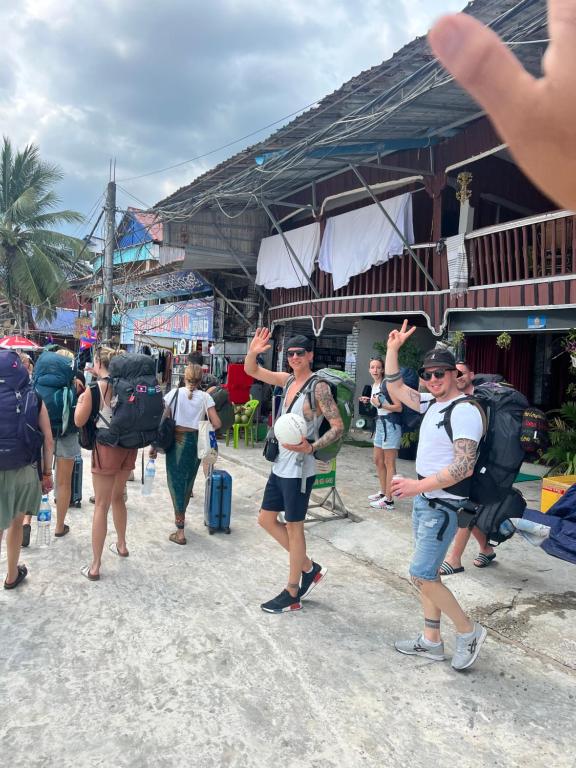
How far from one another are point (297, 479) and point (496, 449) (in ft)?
4.35

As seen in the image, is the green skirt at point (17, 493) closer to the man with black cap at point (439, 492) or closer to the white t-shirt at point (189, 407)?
the white t-shirt at point (189, 407)

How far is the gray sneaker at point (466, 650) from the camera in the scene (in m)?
3.06

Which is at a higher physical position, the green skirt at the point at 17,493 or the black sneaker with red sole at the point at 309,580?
the green skirt at the point at 17,493

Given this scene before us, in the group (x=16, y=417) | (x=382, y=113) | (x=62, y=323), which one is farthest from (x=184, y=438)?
(x=62, y=323)

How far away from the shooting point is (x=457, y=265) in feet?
27.0

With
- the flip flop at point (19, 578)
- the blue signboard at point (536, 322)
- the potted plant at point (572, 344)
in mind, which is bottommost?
the flip flop at point (19, 578)

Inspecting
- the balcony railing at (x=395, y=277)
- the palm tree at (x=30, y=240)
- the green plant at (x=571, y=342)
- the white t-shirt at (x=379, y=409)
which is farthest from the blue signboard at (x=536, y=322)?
the palm tree at (x=30, y=240)

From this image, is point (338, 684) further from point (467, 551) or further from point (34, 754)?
point (467, 551)

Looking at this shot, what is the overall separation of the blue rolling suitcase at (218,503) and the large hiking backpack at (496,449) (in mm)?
2867

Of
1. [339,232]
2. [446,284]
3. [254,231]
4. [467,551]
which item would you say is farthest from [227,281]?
[467,551]

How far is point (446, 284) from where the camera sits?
8531mm

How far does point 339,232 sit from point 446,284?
9.80 ft

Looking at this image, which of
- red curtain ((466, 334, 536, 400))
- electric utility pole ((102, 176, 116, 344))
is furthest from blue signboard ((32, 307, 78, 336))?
red curtain ((466, 334, 536, 400))

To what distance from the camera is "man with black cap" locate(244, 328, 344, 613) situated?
368 cm
